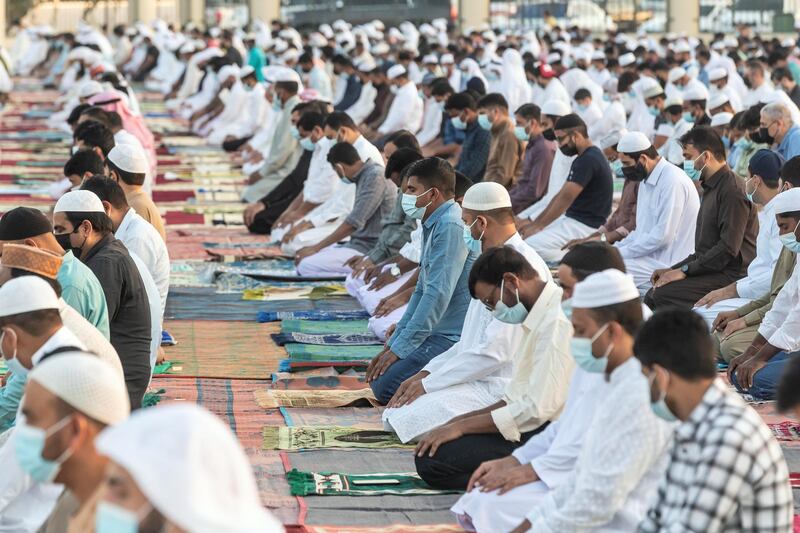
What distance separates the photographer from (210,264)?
26.2ft

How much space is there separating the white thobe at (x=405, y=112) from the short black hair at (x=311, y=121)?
457cm

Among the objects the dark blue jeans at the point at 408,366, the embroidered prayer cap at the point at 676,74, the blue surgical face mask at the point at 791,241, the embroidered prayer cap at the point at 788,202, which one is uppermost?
the embroidered prayer cap at the point at 676,74

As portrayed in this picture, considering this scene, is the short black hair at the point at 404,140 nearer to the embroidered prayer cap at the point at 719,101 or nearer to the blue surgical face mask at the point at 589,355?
the embroidered prayer cap at the point at 719,101

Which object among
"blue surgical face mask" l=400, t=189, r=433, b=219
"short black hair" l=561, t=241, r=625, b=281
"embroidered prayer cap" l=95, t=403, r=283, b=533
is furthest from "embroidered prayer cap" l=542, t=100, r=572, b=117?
"embroidered prayer cap" l=95, t=403, r=283, b=533

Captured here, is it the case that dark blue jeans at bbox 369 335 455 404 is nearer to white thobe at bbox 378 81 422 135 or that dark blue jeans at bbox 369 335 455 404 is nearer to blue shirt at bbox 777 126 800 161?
blue shirt at bbox 777 126 800 161

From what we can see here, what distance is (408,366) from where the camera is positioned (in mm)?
5199

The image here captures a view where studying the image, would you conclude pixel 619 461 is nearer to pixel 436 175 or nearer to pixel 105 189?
pixel 436 175

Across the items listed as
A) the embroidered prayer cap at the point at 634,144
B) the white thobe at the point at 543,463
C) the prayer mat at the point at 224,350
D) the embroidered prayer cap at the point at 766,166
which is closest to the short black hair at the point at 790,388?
the white thobe at the point at 543,463

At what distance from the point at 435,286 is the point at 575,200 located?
9.49 feet

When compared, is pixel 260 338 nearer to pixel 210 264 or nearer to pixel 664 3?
pixel 210 264

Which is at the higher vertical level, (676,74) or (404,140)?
(676,74)

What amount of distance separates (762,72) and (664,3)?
13.8 m

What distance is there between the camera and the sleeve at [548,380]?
4.01 metres

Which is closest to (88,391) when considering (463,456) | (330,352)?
(463,456)
